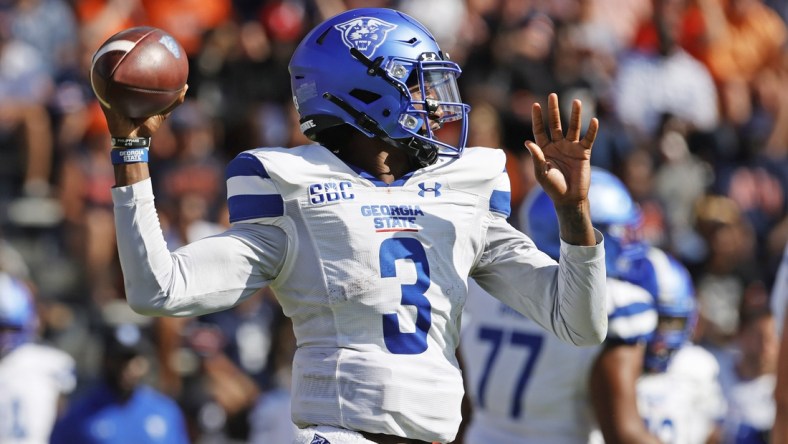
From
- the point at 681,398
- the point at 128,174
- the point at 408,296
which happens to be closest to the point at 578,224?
the point at 408,296

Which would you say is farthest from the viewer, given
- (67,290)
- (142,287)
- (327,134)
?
(67,290)

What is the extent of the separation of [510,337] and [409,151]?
5.14 feet

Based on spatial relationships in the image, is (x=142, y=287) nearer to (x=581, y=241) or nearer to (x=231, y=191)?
(x=231, y=191)

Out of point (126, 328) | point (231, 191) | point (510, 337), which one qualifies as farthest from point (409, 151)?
point (126, 328)

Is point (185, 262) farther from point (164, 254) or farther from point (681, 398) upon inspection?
point (681, 398)

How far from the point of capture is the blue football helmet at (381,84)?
3.59m

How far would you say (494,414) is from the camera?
5.05 meters

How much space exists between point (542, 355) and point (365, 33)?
5.60 feet

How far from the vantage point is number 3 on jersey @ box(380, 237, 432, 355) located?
3410 millimetres

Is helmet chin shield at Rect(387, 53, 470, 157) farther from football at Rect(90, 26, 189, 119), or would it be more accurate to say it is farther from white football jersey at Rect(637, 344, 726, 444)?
white football jersey at Rect(637, 344, 726, 444)

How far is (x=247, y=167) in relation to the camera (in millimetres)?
3459

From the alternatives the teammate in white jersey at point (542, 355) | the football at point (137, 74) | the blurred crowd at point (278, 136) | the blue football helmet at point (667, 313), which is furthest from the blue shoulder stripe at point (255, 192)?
the blurred crowd at point (278, 136)

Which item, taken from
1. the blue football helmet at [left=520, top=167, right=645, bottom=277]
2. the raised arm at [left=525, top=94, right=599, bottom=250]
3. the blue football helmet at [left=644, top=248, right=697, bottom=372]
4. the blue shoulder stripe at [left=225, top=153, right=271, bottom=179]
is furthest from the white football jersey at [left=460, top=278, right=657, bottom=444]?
the blue shoulder stripe at [left=225, top=153, right=271, bottom=179]

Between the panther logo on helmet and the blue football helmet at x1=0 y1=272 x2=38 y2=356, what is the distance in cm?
395
